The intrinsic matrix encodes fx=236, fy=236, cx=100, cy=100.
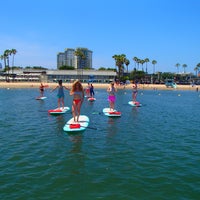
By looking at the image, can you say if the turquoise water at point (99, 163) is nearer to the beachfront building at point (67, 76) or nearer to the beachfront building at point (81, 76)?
the beachfront building at point (81, 76)

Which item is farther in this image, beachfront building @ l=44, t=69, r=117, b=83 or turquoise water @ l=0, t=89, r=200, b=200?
beachfront building @ l=44, t=69, r=117, b=83

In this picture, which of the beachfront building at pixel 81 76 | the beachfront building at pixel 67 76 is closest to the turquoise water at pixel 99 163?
the beachfront building at pixel 81 76

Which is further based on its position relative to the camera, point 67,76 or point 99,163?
point 67,76

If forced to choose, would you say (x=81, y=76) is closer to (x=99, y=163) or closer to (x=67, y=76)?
(x=67, y=76)

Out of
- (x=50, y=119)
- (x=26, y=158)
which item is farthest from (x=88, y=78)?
(x=26, y=158)

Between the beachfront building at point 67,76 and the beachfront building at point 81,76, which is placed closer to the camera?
the beachfront building at point 67,76

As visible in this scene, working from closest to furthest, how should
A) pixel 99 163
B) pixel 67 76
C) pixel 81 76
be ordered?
pixel 99 163
pixel 67 76
pixel 81 76

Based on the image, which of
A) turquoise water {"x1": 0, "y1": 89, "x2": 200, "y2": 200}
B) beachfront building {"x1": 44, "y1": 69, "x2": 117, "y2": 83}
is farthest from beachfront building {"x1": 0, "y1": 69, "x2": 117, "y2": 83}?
turquoise water {"x1": 0, "y1": 89, "x2": 200, "y2": 200}

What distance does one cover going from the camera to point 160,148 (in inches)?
389

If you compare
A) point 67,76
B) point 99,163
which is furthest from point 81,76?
point 99,163

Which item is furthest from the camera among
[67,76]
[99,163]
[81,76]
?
[81,76]

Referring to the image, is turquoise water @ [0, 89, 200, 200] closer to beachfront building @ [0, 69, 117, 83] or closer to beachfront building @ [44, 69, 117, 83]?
beachfront building @ [44, 69, 117, 83]

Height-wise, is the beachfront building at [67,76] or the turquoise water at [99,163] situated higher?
the beachfront building at [67,76]

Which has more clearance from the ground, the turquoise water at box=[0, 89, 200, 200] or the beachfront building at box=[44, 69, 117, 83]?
the beachfront building at box=[44, 69, 117, 83]
